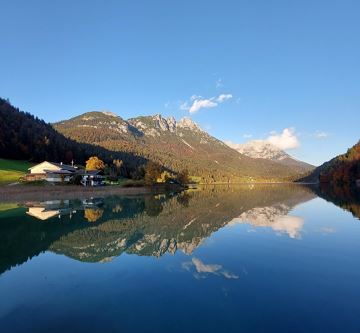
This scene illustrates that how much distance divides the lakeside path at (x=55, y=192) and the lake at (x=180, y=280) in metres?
40.0

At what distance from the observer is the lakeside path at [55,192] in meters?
68.8

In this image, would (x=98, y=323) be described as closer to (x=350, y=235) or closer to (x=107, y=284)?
(x=107, y=284)

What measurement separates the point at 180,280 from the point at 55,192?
6844 centimetres

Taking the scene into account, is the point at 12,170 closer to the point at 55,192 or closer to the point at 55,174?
the point at 55,174

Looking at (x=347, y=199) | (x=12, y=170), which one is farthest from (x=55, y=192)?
(x=347, y=199)

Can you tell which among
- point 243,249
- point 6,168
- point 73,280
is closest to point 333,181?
point 6,168

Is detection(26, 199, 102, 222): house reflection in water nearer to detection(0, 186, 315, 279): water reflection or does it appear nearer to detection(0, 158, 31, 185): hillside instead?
detection(0, 186, 315, 279): water reflection

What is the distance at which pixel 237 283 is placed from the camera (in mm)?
16234

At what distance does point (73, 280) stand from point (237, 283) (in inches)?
341

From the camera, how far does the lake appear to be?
11680 millimetres

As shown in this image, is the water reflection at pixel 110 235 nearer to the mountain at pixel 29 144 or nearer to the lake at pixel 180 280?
the lake at pixel 180 280

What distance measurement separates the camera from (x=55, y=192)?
78188 mm

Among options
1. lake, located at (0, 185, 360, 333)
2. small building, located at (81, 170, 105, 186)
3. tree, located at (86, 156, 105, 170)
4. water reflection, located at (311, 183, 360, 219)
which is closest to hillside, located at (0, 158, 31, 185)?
small building, located at (81, 170, 105, 186)

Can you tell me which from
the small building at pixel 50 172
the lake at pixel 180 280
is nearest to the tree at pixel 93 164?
the small building at pixel 50 172
